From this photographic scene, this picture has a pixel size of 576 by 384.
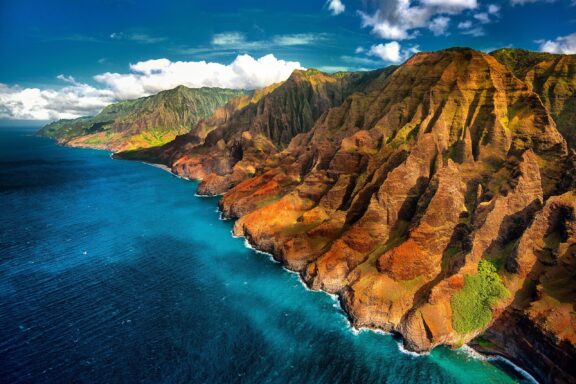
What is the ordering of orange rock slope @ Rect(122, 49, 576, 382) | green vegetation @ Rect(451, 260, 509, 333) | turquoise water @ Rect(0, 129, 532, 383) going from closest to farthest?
turquoise water @ Rect(0, 129, 532, 383) → orange rock slope @ Rect(122, 49, 576, 382) → green vegetation @ Rect(451, 260, 509, 333)

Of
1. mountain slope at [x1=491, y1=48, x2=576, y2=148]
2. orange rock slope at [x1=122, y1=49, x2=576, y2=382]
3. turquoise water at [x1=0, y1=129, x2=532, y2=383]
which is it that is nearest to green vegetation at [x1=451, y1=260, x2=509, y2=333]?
orange rock slope at [x1=122, y1=49, x2=576, y2=382]

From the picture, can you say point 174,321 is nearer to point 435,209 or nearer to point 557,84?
point 435,209

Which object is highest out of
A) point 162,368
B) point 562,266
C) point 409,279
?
point 562,266

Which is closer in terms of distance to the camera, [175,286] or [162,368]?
[162,368]

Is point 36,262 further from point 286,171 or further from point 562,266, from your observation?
point 562,266

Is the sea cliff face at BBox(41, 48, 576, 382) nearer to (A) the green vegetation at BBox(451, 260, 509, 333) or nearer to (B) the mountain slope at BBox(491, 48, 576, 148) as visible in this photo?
(A) the green vegetation at BBox(451, 260, 509, 333)

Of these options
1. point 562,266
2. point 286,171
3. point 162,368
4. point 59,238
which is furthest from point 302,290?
point 59,238

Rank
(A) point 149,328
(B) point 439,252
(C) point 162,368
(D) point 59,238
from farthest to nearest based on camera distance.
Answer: (D) point 59,238
(B) point 439,252
(A) point 149,328
(C) point 162,368

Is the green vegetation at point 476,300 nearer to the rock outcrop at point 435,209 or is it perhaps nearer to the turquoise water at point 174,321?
the rock outcrop at point 435,209
